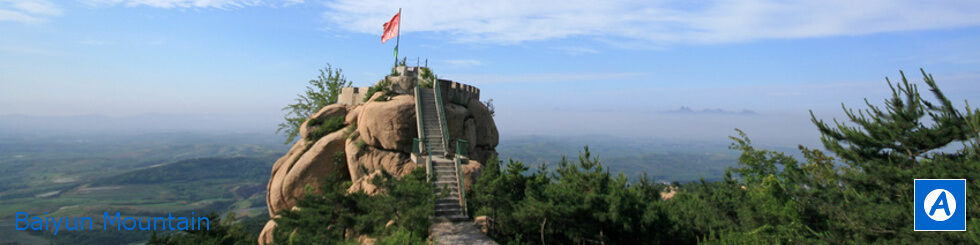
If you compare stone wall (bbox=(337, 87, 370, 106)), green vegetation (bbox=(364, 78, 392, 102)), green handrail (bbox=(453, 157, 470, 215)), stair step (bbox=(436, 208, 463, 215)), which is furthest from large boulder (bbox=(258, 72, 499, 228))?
stair step (bbox=(436, 208, 463, 215))

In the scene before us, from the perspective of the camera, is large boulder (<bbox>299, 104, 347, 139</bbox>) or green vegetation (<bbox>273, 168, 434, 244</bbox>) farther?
large boulder (<bbox>299, 104, 347, 139</bbox>)

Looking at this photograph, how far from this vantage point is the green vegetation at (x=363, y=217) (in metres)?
11.3

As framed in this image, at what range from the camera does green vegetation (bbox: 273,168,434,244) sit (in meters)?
11.3

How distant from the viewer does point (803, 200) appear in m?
14.5

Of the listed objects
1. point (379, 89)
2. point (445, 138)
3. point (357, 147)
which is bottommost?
point (357, 147)

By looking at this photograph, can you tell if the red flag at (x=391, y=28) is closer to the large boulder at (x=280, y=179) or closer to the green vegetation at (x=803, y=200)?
the large boulder at (x=280, y=179)

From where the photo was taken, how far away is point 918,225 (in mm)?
9992

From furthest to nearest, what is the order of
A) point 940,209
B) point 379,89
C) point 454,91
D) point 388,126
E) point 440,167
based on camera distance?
point 454,91 → point 379,89 → point 388,126 → point 440,167 → point 940,209

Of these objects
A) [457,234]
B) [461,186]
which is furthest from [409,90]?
[457,234]

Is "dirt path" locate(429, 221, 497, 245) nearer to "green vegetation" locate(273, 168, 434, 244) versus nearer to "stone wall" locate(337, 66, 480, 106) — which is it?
"green vegetation" locate(273, 168, 434, 244)

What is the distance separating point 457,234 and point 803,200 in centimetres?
1144

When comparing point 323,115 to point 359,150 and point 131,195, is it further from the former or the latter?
point 131,195

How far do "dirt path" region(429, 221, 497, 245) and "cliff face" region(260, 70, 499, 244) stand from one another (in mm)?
3057

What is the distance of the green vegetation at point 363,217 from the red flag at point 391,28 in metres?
12.9
